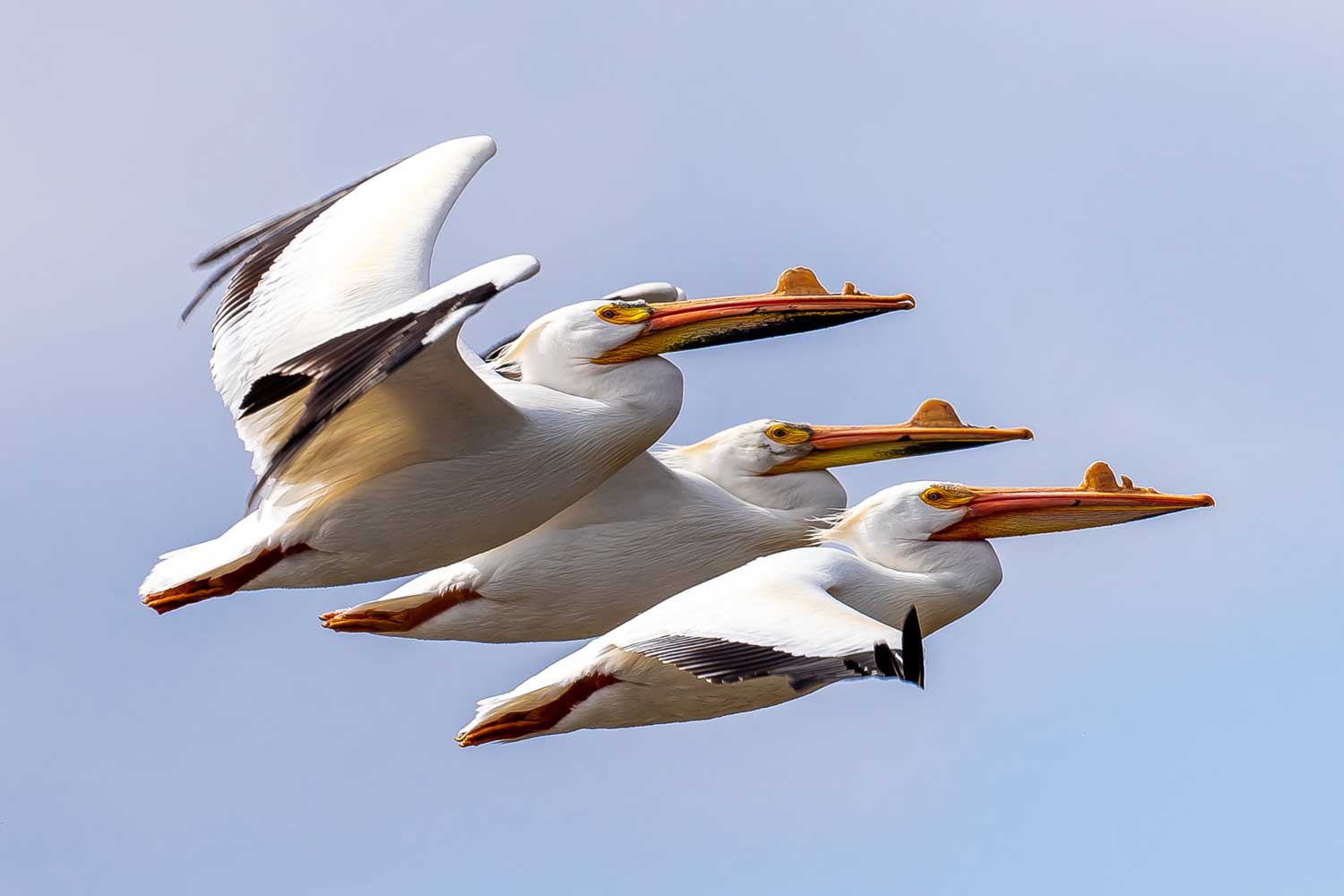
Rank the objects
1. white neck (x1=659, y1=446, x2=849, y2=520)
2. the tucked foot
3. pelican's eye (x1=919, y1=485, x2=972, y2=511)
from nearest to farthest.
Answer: the tucked foot, pelican's eye (x1=919, y1=485, x2=972, y2=511), white neck (x1=659, y1=446, x2=849, y2=520)

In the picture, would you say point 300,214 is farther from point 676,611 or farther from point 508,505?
point 676,611

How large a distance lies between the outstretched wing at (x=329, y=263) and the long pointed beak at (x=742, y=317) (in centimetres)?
104

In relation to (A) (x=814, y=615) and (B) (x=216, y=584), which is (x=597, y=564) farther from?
(A) (x=814, y=615)

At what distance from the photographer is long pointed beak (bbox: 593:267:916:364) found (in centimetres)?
1238

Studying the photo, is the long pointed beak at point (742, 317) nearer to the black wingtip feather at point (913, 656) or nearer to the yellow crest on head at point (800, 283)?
the yellow crest on head at point (800, 283)

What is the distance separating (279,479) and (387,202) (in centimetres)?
149

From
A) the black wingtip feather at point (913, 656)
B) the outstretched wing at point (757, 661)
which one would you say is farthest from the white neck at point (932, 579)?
the black wingtip feather at point (913, 656)

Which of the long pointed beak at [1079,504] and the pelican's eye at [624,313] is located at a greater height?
the pelican's eye at [624,313]

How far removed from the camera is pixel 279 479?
37.7 feet

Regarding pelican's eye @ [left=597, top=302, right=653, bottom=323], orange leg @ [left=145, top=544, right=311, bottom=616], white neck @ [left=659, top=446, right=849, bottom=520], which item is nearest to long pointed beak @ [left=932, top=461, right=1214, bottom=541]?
white neck @ [left=659, top=446, right=849, bottom=520]

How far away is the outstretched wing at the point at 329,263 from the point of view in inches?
434

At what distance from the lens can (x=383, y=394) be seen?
11102 mm

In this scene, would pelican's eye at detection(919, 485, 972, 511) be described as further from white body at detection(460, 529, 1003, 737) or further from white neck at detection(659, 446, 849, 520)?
white neck at detection(659, 446, 849, 520)

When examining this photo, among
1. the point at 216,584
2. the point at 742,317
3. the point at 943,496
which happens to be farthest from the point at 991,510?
the point at 216,584
